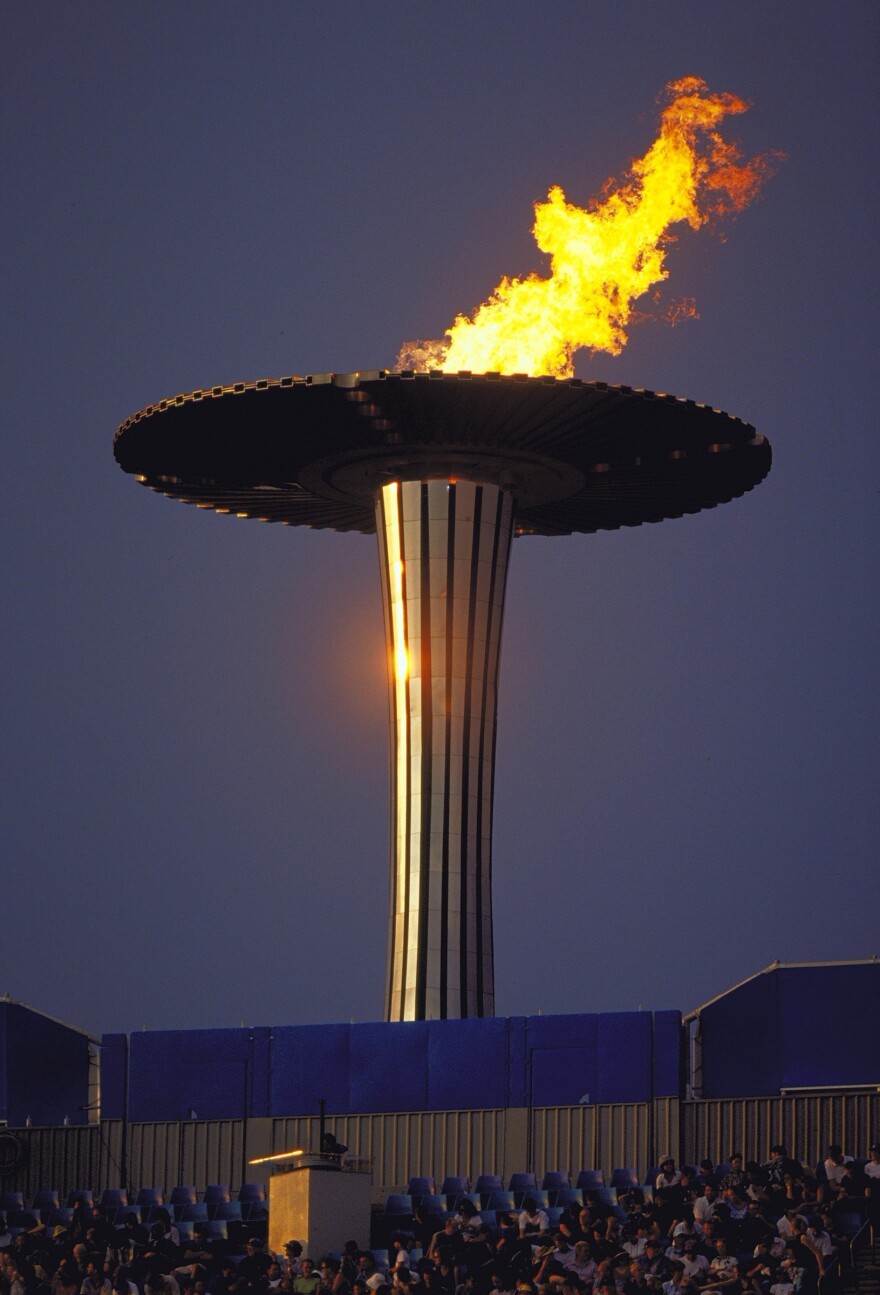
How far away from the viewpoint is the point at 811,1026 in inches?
2258

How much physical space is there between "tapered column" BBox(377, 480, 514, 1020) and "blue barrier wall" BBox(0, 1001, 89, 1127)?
7066 millimetres

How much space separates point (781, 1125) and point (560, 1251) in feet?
34.2

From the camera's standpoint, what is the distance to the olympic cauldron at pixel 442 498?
6325cm

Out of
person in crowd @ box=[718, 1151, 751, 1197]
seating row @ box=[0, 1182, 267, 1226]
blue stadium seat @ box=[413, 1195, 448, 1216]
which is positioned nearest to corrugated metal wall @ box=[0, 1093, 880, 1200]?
seating row @ box=[0, 1182, 267, 1226]

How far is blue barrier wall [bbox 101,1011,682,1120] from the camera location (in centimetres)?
5841

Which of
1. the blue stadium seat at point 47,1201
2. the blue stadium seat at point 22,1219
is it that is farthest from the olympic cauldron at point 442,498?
the blue stadium seat at point 22,1219

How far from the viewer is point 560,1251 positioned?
46750mm

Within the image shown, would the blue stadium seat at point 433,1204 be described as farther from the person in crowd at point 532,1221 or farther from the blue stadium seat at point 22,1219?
the blue stadium seat at point 22,1219

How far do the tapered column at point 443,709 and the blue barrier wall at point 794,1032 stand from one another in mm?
7946

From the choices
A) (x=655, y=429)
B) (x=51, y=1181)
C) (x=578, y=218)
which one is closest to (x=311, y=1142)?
(x=51, y=1181)

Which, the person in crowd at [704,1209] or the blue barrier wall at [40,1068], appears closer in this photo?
the person in crowd at [704,1209]

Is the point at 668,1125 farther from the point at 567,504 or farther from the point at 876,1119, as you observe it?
the point at 567,504

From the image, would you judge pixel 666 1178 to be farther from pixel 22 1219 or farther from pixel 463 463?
pixel 463 463

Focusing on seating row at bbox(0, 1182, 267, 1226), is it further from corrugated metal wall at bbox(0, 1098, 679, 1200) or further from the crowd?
the crowd
